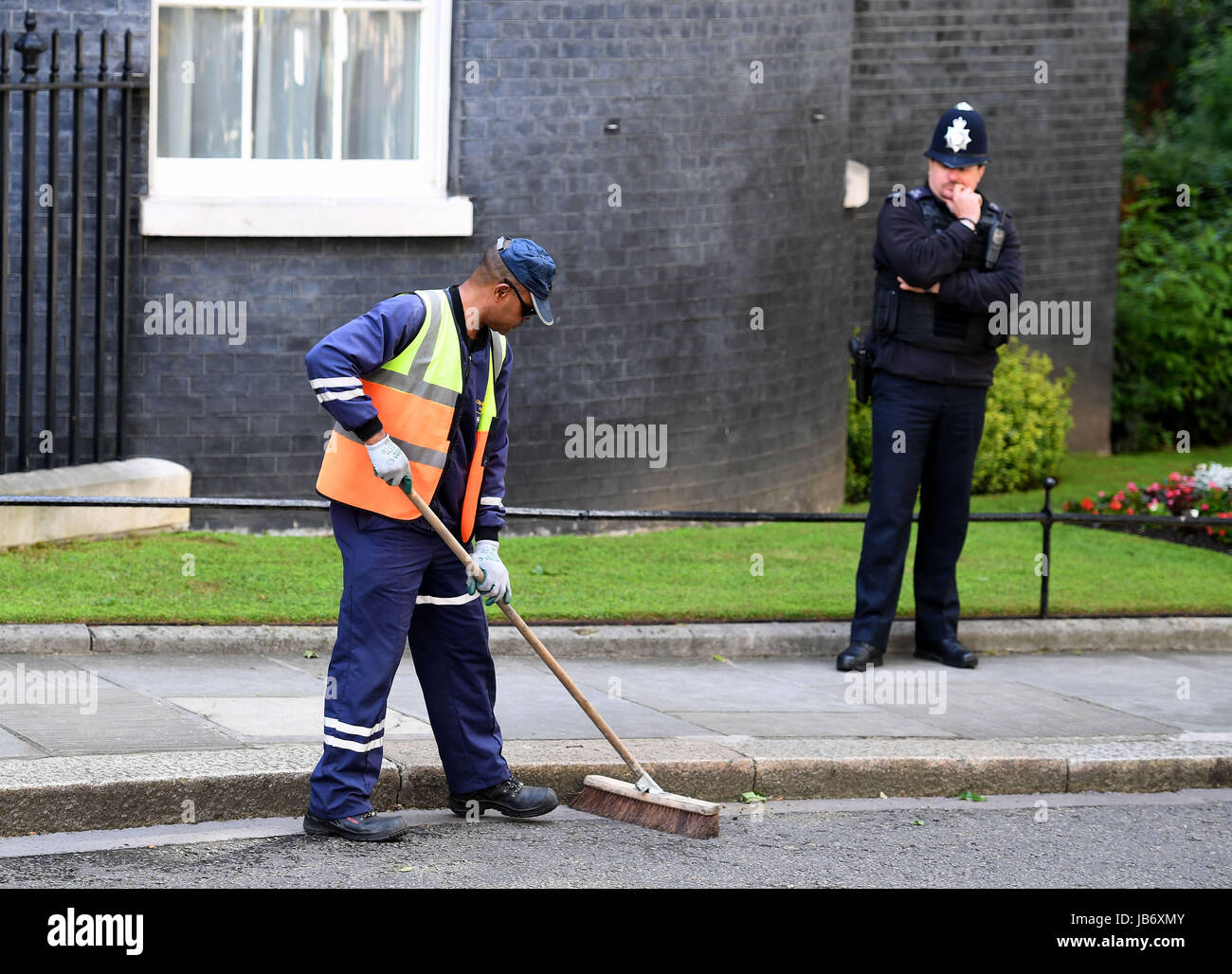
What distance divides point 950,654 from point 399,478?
141 inches

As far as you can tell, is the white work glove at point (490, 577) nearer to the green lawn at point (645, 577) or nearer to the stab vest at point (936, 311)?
the green lawn at point (645, 577)

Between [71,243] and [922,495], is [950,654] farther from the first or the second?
[71,243]

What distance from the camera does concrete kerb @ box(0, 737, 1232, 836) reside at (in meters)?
5.78

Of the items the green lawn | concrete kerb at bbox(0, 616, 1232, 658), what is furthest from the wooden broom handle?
the green lawn

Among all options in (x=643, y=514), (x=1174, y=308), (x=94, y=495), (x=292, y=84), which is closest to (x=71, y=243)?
(x=94, y=495)

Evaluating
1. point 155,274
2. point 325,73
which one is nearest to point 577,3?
point 325,73

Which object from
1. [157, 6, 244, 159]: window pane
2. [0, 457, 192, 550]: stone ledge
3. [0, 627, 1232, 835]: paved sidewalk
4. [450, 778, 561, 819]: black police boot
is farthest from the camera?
[157, 6, 244, 159]: window pane

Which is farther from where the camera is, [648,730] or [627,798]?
[648,730]

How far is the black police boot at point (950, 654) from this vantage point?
27.1 ft

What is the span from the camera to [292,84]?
9.84 metres

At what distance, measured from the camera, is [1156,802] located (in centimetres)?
674

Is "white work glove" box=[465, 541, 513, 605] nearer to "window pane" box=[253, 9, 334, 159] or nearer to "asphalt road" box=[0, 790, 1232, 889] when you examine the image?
"asphalt road" box=[0, 790, 1232, 889]

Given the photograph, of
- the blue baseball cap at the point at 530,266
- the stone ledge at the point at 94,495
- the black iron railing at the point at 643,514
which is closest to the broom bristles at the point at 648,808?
the blue baseball cap at the point at 530,266

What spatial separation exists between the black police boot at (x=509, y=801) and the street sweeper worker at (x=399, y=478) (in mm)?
237
